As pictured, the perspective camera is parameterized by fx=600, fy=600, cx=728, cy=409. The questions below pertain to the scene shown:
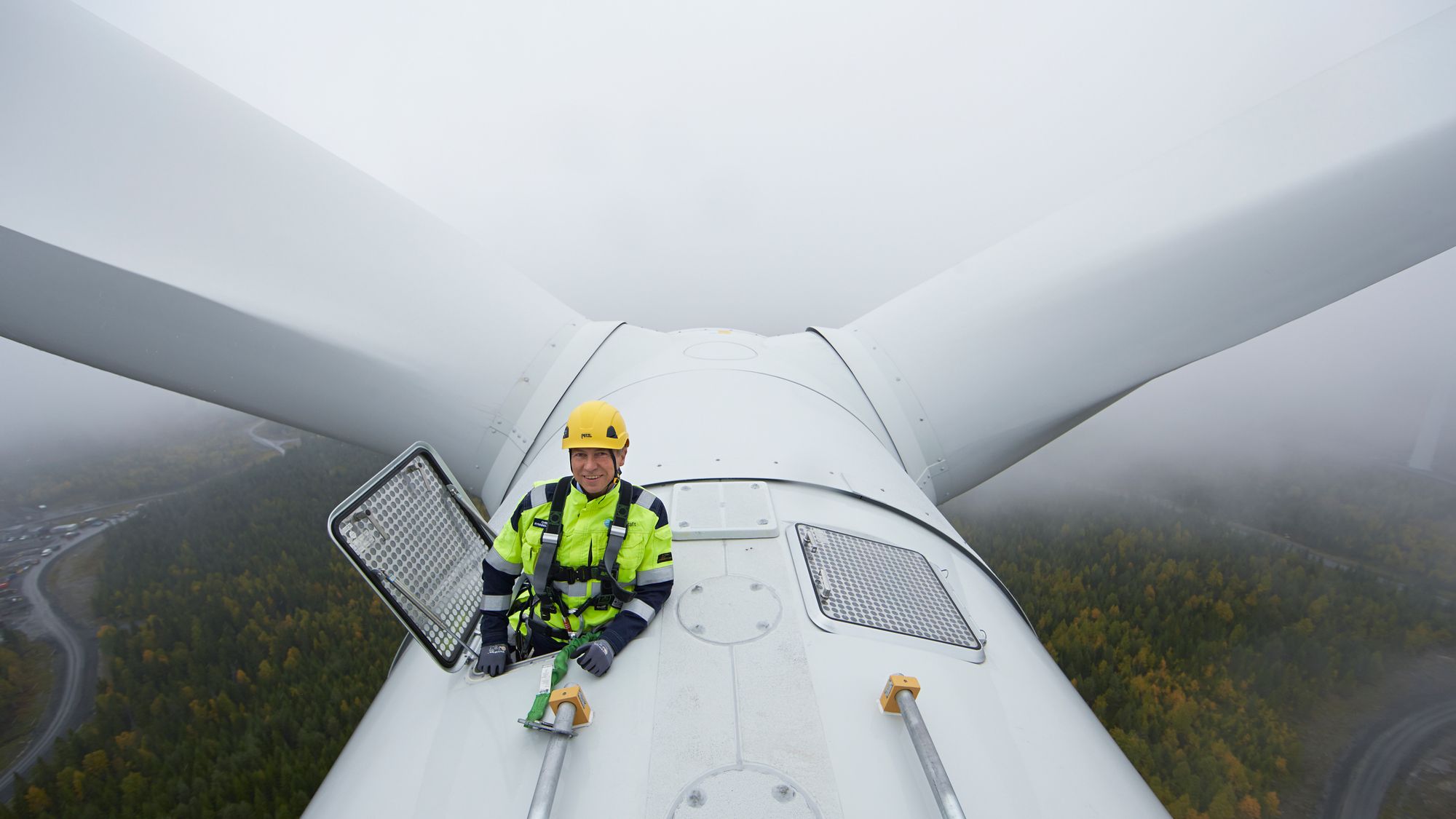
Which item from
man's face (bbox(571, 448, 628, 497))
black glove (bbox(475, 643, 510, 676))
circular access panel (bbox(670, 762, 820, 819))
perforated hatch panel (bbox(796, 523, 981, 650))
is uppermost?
man's face (bbox(571, 448, 628, 497))

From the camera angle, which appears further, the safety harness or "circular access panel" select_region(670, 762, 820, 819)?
the safety harness

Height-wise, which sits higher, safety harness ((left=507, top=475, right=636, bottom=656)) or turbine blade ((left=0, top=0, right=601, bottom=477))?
turbine blade ((left=0, top=0, right=601, bottom=477))

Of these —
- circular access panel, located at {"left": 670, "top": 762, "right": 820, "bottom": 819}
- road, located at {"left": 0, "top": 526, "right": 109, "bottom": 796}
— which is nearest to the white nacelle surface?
circular access panel, located at {"left": 670, "top": 762, "right": 820, "bottom": 819}

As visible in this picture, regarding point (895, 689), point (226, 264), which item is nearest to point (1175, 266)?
point (895, 689)

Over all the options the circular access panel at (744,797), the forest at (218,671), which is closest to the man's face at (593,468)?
the circular access panel at (744,797)

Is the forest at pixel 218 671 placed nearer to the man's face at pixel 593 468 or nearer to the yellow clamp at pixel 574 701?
the man's face at pixel 593 468

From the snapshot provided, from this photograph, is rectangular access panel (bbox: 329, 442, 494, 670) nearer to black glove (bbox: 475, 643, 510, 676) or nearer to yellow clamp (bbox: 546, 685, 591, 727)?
black glove (bbox: 475, 643, 510, 676)

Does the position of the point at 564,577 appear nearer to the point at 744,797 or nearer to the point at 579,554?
the point at 579,554
